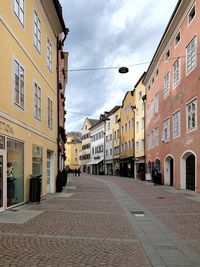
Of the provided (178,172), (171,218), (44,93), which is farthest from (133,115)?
(171,218)

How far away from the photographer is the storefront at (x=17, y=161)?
12.5 meters

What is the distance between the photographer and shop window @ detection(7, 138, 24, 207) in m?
13.3

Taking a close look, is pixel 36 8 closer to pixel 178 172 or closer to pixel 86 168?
pixel 178 172

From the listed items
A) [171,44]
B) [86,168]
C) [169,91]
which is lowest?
[86,168]

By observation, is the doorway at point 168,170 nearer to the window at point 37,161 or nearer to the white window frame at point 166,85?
the white window frame at point 166,85

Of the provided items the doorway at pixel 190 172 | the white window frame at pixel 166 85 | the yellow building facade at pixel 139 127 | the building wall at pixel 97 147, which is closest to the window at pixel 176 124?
the doorway at pixel 190 172

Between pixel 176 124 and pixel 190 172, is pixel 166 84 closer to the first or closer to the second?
pixel 176 124

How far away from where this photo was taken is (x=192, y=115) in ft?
76.9

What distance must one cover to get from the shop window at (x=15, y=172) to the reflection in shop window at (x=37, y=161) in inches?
91.0

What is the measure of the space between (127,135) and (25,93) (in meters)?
42.9

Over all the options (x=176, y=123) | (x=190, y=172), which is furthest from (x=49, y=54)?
(x=190, y=172)

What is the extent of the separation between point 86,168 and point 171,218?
8274 cm

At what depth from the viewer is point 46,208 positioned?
1396 cm

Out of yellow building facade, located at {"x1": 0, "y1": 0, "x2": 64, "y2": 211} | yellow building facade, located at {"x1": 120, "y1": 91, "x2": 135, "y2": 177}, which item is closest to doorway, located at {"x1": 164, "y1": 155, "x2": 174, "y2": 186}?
yellow building facade, located at {"x1": 0, "y1": 0, "x2": 64, "y2": 211}
